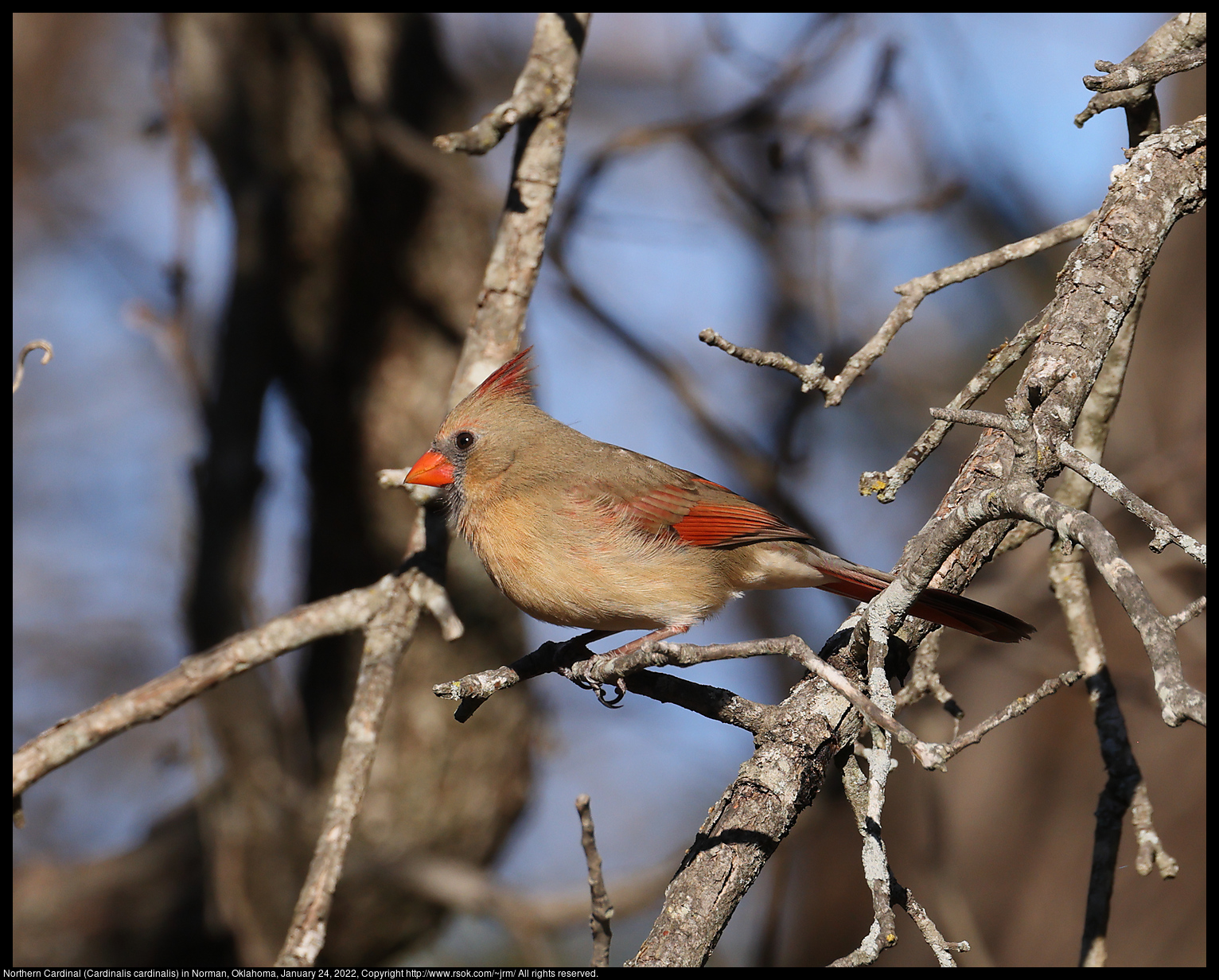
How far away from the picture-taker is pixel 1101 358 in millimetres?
2221

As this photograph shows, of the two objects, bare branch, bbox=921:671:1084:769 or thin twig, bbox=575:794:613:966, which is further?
thin twig, bbox=575:794:613:966

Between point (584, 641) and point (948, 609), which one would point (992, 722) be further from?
point (584, 641)

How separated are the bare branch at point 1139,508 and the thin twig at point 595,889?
113 centimetres

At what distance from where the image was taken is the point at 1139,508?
5.24 feet

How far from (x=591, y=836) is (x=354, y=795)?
699 mm

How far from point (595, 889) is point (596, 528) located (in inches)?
51.7

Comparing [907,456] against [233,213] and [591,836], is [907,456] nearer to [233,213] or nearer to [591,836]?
[591,836]

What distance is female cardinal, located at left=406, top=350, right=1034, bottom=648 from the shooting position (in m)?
3.07

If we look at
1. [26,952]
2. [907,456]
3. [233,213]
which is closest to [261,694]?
[26,952]

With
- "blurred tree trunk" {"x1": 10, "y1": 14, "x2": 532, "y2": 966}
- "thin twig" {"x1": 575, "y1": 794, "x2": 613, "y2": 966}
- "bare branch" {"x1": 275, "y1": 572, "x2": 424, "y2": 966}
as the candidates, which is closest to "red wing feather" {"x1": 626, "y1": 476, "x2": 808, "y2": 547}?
"bare branch" {"x1": 275, "y1": 572, "x2": 424, "y2": 966}

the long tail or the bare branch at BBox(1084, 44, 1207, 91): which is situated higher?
the bare branch at BBox(1084, 44, 1207, 91)

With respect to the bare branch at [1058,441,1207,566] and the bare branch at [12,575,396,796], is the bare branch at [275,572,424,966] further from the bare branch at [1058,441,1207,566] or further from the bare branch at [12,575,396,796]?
the bare branch at [1058,441,1207,566]

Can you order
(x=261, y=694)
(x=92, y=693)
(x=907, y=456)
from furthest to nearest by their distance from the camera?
(x=92, y=693) → (x=261, y=694) → (x=907, y=456)

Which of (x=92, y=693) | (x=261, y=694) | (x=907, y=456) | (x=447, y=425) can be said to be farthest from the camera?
(x=92, y=693)
